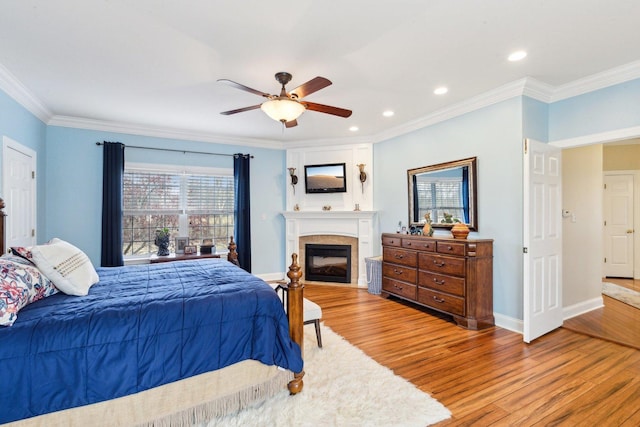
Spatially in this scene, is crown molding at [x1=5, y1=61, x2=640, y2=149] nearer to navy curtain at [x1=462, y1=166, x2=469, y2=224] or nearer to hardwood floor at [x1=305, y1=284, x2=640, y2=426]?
navy curtain at [x1=462, y1=166, x2=469, y2=224]

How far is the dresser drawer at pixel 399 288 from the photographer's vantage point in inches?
162

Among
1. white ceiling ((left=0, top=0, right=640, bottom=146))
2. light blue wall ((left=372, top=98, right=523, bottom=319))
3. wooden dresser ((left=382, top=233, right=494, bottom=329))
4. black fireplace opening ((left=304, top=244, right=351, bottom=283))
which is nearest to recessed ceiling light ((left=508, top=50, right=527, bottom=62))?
white ceiling ((left=0, top=0, right=640, bottom=146))

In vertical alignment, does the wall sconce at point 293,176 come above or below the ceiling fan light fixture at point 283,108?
below

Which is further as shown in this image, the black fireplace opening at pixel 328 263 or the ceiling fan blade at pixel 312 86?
the black fireplace opening at pixel 328 263

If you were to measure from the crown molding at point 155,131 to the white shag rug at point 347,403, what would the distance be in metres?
4.08

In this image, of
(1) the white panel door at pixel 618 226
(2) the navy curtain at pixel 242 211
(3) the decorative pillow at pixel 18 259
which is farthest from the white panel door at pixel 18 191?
(1) the white panel door at pixel 618 226

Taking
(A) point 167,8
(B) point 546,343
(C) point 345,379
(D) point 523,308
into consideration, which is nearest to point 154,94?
(A) point 167,8

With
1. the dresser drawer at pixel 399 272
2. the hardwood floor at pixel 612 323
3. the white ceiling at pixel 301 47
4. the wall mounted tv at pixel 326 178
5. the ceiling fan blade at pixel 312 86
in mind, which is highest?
the white ceiling at pixel 301 47

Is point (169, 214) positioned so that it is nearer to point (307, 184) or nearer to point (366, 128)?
point (307, 184)

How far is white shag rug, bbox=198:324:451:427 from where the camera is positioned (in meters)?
1.90

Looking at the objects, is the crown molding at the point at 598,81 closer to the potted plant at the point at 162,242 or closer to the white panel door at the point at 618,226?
the white panel door at the point at 618,226

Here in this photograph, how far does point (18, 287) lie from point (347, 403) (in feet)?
6.90

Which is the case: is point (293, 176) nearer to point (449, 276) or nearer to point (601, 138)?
point (449, 276)

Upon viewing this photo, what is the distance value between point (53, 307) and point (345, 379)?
1.99 m
